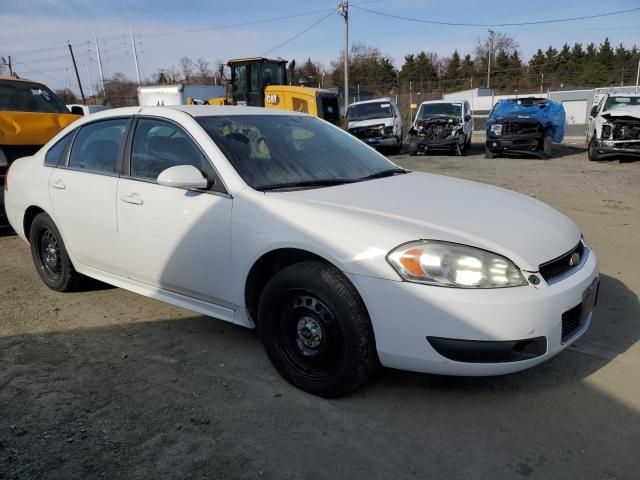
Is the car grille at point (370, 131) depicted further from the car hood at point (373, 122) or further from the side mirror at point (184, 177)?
the side mirror at point (184, 177)

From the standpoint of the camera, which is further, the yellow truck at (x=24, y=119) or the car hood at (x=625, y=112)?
the car hood at (x=625, y=112)

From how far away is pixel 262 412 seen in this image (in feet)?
9.07

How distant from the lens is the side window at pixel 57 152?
4.41m

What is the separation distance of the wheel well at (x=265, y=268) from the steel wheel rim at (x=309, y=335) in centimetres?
21

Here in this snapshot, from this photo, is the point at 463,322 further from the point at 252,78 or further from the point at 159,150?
the point at 252,78

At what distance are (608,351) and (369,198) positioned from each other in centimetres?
180

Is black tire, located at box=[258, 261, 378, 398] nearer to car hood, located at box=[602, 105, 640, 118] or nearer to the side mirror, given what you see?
the side mirror

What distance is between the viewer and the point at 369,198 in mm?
3037

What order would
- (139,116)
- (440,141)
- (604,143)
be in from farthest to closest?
(440,141) < (604,143) < (139,116)

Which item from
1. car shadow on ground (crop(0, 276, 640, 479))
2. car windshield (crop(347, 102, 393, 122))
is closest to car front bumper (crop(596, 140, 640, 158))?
car windshield (crop(347, 102, 393, 122))

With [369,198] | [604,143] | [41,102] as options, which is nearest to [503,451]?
[369,198]

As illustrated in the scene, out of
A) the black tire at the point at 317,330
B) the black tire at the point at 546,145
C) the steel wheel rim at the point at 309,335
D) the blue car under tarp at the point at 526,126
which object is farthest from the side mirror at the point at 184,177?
the black tire at the point at 546,145

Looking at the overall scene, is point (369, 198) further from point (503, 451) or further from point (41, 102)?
point (41, 102)

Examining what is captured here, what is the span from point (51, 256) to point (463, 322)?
374cm
